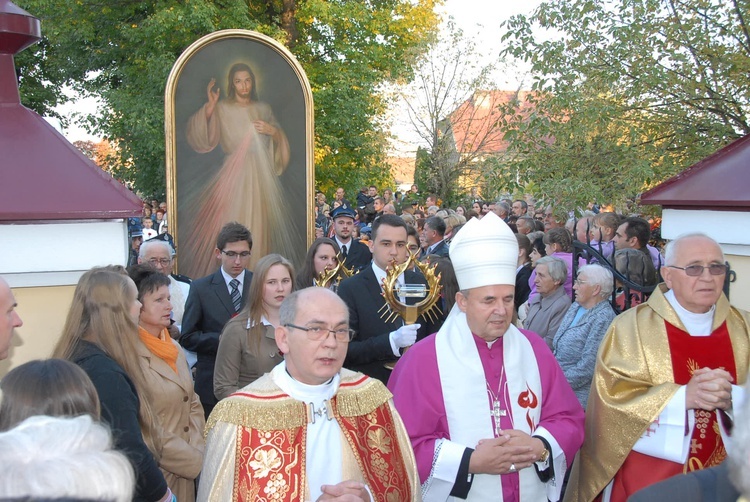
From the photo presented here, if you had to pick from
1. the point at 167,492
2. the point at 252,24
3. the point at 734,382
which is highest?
the point at 252,24

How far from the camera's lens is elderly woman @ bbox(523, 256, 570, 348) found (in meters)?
6.18

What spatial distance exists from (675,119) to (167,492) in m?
6.36

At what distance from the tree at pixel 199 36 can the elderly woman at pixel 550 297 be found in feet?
38.8

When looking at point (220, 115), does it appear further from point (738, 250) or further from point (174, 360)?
point (738, 250)

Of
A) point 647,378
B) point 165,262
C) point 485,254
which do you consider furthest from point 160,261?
point 647,378

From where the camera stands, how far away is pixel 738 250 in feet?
16.0

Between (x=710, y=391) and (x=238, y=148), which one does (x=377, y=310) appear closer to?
(x=710, y=391)

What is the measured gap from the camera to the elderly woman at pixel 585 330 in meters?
5.26

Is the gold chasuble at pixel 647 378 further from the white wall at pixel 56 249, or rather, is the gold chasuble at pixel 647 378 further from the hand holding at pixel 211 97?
the hand holding at pixel 211 97

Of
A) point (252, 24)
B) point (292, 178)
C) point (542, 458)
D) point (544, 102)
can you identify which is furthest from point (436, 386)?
point (252, 24)

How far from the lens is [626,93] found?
770 cm

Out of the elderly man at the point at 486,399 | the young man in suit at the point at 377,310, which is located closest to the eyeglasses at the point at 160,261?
the young man in suit at the point at 377,310

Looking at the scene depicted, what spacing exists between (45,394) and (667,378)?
3043mm

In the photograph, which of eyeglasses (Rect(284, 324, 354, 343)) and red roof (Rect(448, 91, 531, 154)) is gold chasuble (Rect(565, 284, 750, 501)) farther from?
red roof (Rect(448, 91, 531, 154))
